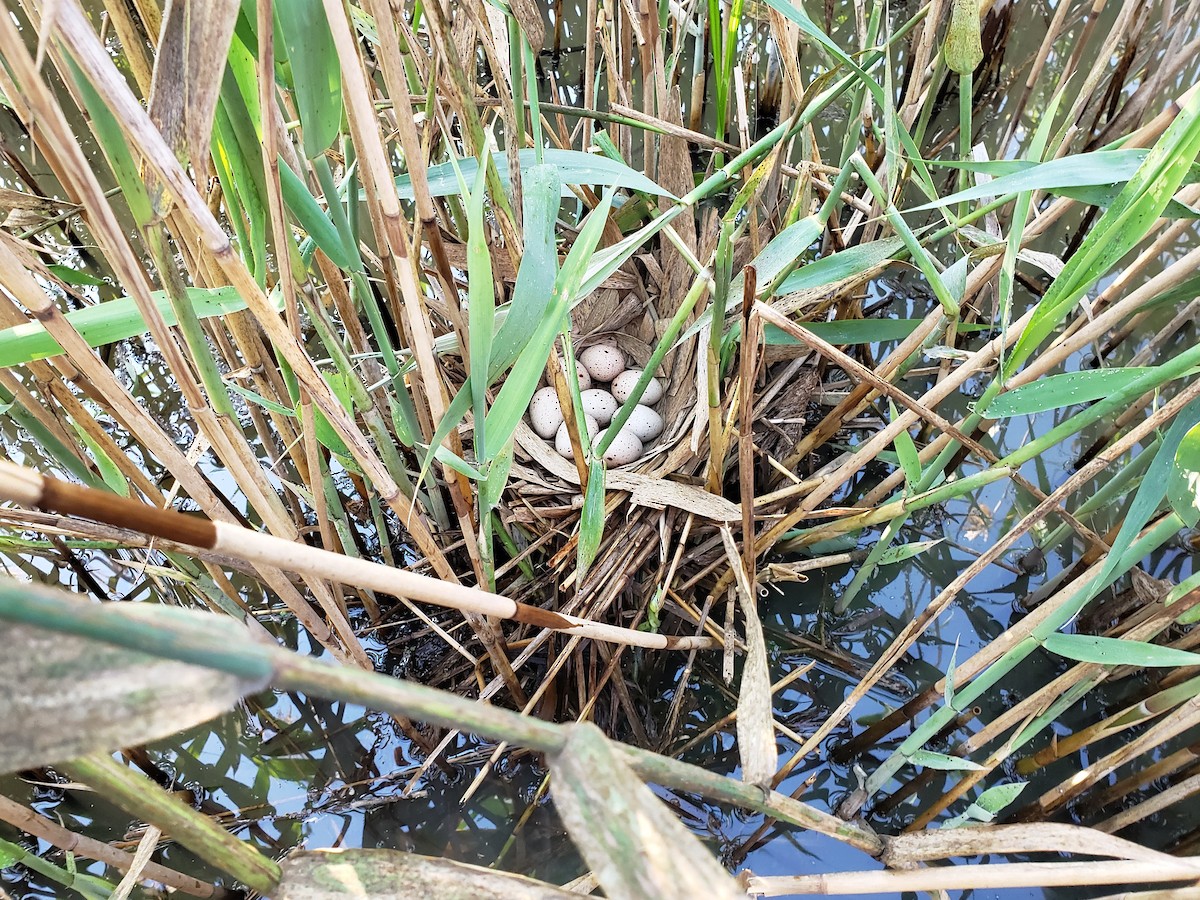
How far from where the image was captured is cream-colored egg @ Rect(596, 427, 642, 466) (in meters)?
1.21

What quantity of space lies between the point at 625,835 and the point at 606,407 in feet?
3.53

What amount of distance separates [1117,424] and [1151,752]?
47 centimetres

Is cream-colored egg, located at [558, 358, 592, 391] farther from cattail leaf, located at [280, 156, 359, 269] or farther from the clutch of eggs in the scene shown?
cattail leaf, located at [280, 156, 359, 269]

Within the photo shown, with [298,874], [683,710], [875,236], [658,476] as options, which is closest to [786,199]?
[875,236]

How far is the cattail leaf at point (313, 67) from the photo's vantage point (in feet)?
1.78

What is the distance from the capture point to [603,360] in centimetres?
137

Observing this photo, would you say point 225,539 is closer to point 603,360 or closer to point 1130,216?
point 1130,216

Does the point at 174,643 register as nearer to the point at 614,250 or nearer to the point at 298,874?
the point at 298,874

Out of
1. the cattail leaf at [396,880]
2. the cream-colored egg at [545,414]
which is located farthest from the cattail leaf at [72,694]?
the cream-colored egg at [545,414]

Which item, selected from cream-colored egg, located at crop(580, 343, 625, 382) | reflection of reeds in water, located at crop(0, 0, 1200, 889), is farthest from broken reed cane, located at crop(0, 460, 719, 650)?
cream-colored egg, located at crop(580, 343, 625, 382)

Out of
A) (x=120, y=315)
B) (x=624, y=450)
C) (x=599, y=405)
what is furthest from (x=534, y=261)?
(x=599, y=405)

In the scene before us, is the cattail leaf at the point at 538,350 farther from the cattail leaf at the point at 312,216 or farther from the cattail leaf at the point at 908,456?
the cattail leaf at the point at 908,456

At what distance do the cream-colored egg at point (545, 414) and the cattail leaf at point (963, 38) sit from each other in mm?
718

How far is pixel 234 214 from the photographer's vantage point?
0.69m
